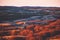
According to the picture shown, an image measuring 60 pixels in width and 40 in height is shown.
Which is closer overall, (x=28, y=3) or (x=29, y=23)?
(x=29, y=23)

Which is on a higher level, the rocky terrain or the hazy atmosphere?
the hazy atmosphere

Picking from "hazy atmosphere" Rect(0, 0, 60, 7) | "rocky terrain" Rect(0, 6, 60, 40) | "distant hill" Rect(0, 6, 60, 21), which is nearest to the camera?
"rocky terrain" Rect(0, 6, 60, 40)

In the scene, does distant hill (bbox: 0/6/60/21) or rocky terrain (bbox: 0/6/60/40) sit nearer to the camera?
rocky terrain (bbox: 0/6/60/40)

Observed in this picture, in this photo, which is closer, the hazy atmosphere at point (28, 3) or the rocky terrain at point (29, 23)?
the rocky terrain at point (29, 23)

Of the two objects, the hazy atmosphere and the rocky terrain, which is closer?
the rocky terrain

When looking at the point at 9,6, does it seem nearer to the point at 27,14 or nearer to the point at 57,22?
the point at 27,14

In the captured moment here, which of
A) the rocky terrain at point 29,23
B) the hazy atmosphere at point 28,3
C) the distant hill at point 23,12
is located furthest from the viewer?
the hazy atmosphere at point 28,3

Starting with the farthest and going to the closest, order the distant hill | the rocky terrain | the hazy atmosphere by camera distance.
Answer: the hazy atmosphere → the distant hill → the rocky terrain

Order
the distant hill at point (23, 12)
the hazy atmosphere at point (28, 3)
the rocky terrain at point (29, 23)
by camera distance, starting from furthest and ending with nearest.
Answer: the hazy atmosphere at point (28, 3)
the distant hill at point (23, 12)
the rocky terrain at point (29, 23)

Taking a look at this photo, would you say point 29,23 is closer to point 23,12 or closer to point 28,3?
point 23,12

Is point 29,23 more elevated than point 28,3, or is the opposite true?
point 28,3

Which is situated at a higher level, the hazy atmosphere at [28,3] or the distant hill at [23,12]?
the hazy atmosphere at [28,3]

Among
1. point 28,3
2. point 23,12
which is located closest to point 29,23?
point 23,12
